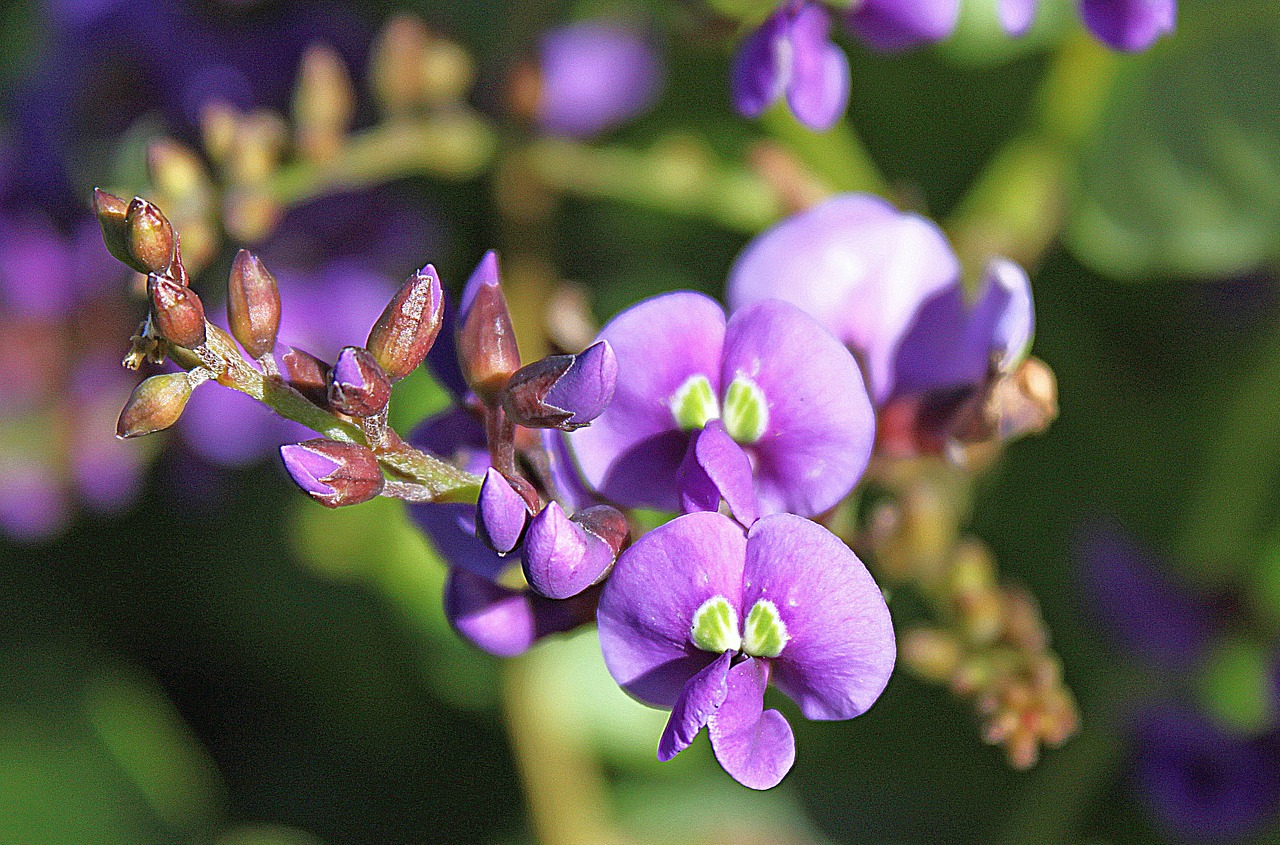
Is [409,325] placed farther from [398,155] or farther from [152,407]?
[398,155]

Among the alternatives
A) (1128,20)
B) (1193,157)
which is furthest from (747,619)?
(1193,157)

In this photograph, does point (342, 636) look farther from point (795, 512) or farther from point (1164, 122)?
point (1164, 122)

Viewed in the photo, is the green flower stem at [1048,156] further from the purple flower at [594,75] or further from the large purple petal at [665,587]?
the large purple petal at [665,587]

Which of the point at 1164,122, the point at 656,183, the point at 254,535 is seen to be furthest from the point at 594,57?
the point at 254,535

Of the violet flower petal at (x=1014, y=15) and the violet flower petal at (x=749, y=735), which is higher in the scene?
the violet flower petal at (x=1014, y=15)

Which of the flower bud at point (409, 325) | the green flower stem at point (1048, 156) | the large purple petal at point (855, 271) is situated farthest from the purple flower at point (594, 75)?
the flower bud at point (409, 325)

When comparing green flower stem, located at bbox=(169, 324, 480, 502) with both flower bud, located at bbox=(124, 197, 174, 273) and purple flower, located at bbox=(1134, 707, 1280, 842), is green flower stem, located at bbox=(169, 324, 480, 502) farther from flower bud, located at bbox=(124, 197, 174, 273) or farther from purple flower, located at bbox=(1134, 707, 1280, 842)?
purple flower, located at bbox=(1134, 707, 1280, 842)
